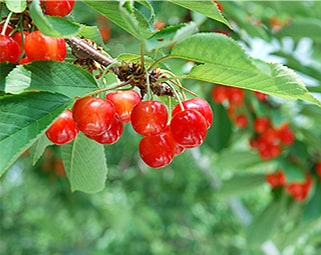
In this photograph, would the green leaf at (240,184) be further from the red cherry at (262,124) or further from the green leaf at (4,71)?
the green leaf at (4,71)

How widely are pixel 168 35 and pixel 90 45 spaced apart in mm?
218

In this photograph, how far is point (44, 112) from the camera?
0.75 m

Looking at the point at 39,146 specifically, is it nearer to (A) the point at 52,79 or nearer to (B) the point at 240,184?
(A) the point at 52,79

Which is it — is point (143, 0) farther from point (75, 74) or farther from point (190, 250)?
point (190, 250)

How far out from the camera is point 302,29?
2.12 meters

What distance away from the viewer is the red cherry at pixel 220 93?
2331 mm

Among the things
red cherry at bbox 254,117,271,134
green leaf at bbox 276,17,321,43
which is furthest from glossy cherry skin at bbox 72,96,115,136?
red cherry at bbox 254,117,271,134

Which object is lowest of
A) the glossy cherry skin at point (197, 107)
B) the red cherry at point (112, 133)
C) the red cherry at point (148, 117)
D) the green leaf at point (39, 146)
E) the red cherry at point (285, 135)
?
the red cherry at point (285, 135)

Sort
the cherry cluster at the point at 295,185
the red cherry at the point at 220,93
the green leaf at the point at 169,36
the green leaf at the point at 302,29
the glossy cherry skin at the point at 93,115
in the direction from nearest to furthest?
1. the green leaf at the point at 169,36
2. the glossy cherry skin at the point at 93,115
3. the green leaf at the point at 302,29
4. the red cherry at the point at 220,93
5. the cherry cluster at the point at 295,185

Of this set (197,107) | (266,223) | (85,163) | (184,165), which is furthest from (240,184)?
(197,107)

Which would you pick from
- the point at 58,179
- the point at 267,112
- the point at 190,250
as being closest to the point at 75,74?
the point at 267,112

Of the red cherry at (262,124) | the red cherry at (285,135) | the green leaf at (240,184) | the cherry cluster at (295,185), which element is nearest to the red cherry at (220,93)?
the red cherry at (262,124)

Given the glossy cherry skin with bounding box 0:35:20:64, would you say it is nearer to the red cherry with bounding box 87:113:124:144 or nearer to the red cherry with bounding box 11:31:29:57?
the red cherry with bounding box 11:31:29:57

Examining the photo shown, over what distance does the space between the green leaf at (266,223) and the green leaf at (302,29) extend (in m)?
0.90
